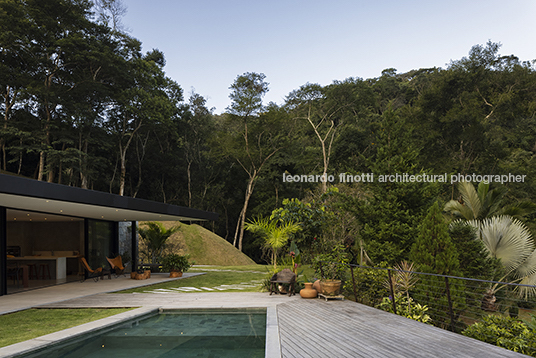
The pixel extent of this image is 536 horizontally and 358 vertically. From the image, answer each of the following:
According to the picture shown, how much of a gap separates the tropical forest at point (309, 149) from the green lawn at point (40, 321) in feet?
14.9

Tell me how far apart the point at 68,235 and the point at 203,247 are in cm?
1008

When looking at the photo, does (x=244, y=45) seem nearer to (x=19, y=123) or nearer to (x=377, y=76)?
(x=19, y=123)

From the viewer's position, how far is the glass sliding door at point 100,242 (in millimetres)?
13719

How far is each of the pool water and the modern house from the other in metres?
3.61

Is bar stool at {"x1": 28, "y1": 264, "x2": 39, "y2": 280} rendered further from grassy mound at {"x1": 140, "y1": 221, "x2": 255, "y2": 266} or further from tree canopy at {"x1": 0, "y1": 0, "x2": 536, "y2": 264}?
tree canopy at {"x1": 0, "y1": 0, "x2": 536, "y2": 264}

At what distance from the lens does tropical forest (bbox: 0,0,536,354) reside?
34.4 feet

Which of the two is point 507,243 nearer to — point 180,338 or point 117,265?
point 180,338

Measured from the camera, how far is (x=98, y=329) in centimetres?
578

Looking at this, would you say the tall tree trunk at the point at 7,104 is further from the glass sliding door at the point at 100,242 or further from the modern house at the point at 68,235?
the glass sliding door at the point at 100,242

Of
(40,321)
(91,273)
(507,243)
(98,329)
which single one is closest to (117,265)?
(91,273)

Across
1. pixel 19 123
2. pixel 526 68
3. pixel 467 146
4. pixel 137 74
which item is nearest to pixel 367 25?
pixel 467 146

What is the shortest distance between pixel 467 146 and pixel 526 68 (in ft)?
26.3

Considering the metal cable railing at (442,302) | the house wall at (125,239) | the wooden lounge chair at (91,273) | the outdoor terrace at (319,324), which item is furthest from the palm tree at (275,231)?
the house wall at (125,239)

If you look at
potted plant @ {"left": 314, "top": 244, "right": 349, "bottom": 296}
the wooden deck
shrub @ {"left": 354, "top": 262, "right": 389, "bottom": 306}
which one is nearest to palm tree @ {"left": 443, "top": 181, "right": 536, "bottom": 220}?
shrub @ {"left": 354, "top": 262, "right": 389, "bottom": 306}
